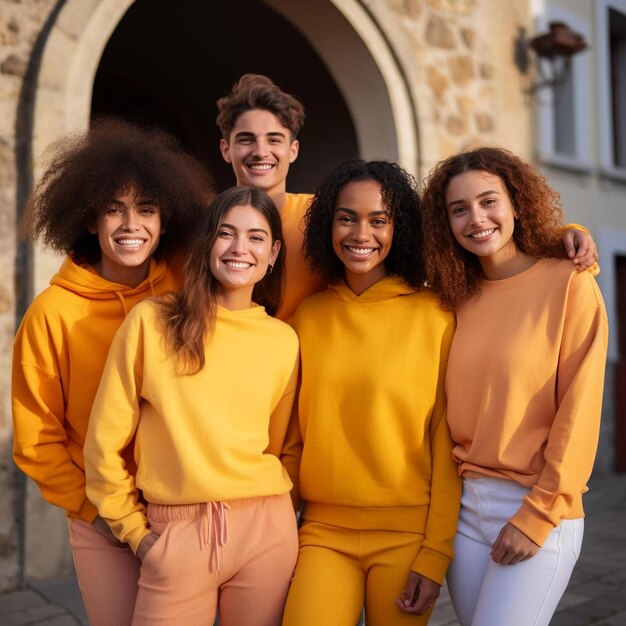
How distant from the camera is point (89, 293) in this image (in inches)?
89.0

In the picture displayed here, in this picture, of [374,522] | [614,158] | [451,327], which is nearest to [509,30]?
[614,158]

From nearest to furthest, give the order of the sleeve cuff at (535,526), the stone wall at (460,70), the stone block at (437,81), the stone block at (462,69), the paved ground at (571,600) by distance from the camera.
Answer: the sleeve cuff at (535,526) < the paved ground at (571,600) < the stone wall at (460,70) < the stone block at (437,81) < the stone block at (462,69)

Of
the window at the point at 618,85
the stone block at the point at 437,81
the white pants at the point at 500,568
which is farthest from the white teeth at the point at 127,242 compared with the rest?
Result: the window at the point at 618,85

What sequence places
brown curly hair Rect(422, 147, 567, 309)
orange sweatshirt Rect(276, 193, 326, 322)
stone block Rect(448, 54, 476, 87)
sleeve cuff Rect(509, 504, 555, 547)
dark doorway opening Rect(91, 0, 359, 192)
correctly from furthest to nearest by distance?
dark doorway opening Rect(91, 0, 359, 192)
stone block Rect(448, 54, 476, 87)
orange sweatshirt Rect(276, 193, 326, 322)
brown curly hair Rect(422, 147, 567, 309)
sleeve cuff Rect(509, 504, 555, 547)

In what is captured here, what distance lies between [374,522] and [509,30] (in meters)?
5.38

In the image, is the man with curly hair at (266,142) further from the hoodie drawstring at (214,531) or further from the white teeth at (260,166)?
the hoodie drawstring at (214,531)

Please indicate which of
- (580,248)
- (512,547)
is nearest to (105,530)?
(512,547)

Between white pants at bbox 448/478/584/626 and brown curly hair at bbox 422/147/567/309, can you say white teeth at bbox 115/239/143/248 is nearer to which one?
brown curly hair at bbox 422/147/567/309

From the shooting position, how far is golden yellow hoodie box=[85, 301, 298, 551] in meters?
1.99

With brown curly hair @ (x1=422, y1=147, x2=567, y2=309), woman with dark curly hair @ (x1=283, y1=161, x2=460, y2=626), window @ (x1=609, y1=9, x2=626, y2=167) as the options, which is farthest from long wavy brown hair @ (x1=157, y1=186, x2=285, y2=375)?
window @ (x1=609, y1=9, x2=626, y2=167)

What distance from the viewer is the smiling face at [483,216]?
2203 millimetres

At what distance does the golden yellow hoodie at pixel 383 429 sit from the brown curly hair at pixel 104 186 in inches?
25.1

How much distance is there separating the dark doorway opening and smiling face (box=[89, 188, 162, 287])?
410cm

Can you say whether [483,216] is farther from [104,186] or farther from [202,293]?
[104,186]
